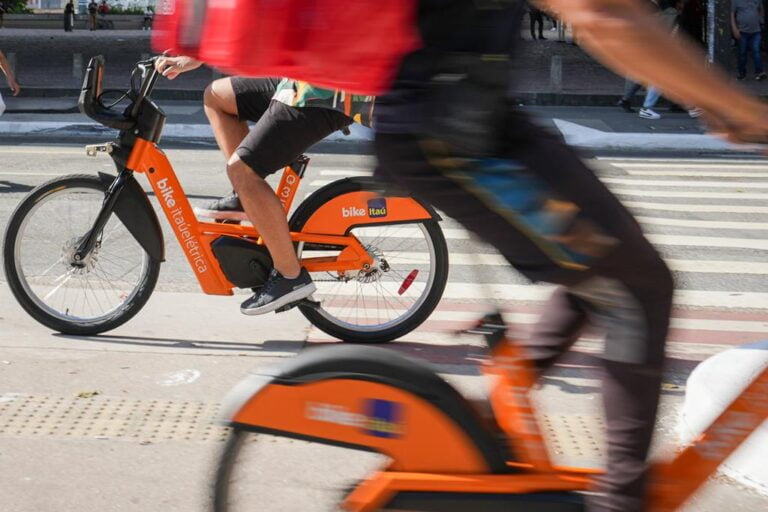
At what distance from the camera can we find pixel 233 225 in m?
4.89

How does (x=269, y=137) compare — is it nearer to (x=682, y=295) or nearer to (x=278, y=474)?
(x=278, y=474)

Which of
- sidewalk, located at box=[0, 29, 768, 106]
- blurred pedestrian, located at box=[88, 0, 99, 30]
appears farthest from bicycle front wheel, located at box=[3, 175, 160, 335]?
blurred pedestrian, located at box=[88, 0, 99, 30]

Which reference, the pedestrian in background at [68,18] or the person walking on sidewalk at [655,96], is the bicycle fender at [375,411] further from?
the pedestrian in background at [68,18]

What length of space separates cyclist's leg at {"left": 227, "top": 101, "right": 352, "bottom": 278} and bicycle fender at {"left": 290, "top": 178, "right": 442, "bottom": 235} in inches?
9.8

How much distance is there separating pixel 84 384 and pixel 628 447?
2.87 metres

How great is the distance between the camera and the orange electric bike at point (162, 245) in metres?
4.87

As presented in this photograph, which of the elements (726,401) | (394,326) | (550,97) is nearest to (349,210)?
(394,326)

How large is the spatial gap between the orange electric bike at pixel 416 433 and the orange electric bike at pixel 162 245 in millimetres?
2582

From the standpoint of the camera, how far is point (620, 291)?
6.98 feet

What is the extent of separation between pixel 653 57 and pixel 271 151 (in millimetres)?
2720

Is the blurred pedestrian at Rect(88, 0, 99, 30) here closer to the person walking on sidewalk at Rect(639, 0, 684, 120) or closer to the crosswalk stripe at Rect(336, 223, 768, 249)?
the person walking on sidewalk at Rect(639, 0, 684, 120)

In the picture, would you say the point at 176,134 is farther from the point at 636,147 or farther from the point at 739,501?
the point at 739,501

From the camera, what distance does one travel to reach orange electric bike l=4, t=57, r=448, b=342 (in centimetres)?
487

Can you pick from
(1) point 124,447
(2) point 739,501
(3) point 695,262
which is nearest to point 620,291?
(2) point 739,501
